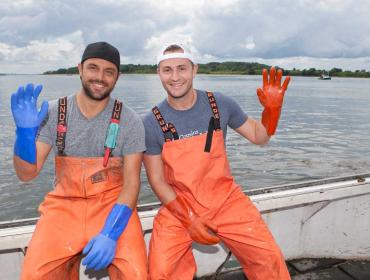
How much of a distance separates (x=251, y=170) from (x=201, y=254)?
8093 millimetres

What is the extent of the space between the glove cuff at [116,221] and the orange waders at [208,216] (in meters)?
0.33

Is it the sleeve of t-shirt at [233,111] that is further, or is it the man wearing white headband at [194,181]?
the sleeve of t-shirt at [233,111]

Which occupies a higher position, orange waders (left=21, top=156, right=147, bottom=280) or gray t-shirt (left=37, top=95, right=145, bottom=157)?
gray t-shirt (left=37, top=95, right=145, bottom=157)

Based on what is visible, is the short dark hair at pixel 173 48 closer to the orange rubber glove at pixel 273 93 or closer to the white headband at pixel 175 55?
the white headband at pixel 175 55

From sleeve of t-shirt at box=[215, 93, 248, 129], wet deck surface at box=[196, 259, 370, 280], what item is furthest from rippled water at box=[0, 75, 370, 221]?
sleeve of t-shirt at box=[215, 93, 248, 129]

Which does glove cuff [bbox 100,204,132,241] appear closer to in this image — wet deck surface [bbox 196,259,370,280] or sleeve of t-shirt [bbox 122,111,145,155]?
sleeve of t-shirt [bbox 122,111,145,155]

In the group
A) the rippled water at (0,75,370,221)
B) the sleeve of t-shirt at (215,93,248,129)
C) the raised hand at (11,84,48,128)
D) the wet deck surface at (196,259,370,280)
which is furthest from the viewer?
the rippled water at (0,75,370,221)

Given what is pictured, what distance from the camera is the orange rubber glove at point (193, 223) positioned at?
9.02 ft

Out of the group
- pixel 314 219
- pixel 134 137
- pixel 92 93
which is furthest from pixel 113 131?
pixel 314 219

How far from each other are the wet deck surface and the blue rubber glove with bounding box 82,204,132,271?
1313 millimetres

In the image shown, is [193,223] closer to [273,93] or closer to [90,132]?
[90,132]

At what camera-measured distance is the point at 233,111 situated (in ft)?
10.4

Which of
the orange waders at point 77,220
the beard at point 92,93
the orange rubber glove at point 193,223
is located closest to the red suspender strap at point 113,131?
the orange waders at point 77,220

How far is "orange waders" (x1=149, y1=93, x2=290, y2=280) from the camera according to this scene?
8.89 ft
